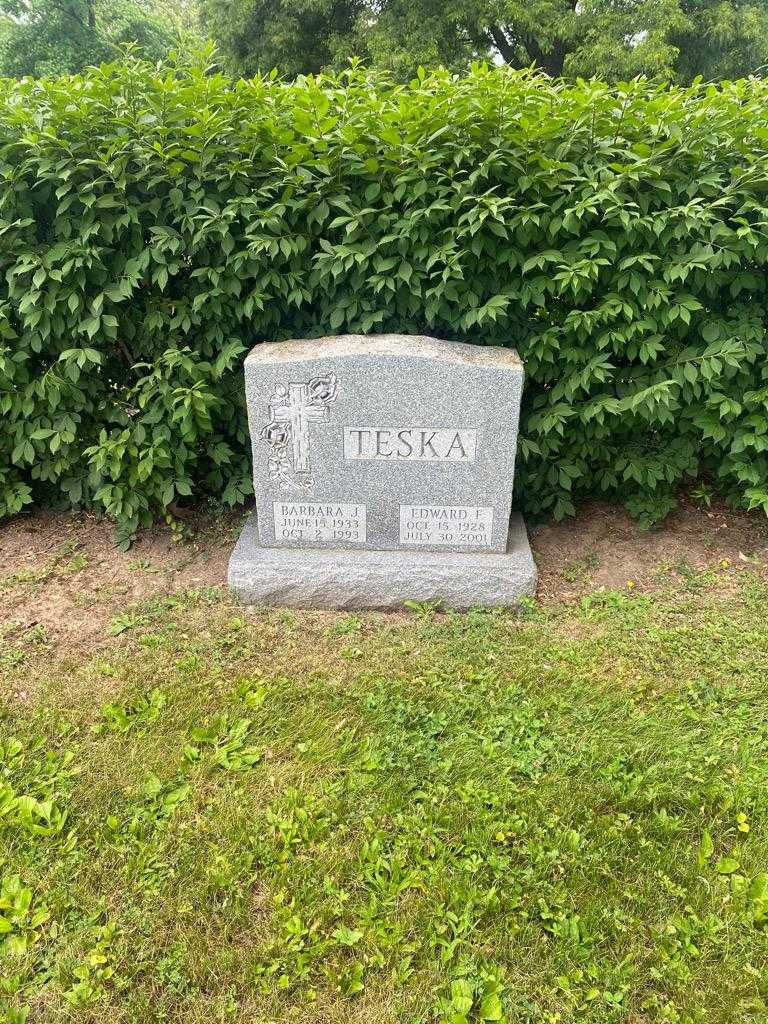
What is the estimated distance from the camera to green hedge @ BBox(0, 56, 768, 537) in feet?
10.8

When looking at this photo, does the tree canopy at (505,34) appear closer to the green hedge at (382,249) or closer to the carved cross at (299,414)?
the green hedge at (382,249)

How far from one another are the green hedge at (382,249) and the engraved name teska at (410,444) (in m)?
0.53

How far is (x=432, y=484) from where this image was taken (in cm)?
356

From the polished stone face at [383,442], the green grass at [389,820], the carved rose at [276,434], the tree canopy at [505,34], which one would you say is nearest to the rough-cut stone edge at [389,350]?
the polished stone face at [383,442]

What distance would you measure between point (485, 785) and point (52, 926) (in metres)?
1.40

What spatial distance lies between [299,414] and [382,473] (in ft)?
1.59

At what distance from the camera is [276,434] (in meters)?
3.52

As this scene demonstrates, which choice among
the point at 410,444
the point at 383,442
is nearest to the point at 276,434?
the point at 383,442

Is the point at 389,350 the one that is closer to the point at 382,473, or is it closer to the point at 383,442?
the point at 383,442

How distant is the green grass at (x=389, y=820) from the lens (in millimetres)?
2008

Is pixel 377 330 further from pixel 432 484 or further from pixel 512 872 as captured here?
pixel 512 872

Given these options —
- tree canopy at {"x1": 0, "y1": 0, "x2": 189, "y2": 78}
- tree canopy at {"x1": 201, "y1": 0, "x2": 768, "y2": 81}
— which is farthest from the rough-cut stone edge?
tree canopy at {"x1": 0, "y1": 0, "x2": 189, "y2": 78}

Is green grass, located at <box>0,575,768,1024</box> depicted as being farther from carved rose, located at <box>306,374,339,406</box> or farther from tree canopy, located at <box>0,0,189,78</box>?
tree canopy, located at <box>0,0,189,78</box>

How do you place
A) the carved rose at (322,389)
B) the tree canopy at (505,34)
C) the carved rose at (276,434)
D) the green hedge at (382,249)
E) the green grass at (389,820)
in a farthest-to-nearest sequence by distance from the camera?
the tree canopy at (505,34) < the carved rose at (276,434) < the carved rose at (322,389) < the green hedge at (382,249) < the green grass at (389,820)
